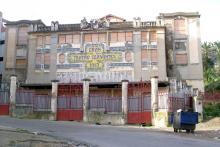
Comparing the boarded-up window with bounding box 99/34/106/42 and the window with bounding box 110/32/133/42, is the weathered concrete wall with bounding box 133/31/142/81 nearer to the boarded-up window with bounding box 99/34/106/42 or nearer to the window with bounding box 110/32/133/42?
the window with bounding box 110/32/133/42

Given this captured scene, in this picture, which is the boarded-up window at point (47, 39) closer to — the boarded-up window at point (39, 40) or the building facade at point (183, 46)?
the boarded-up window at point (39, 40)

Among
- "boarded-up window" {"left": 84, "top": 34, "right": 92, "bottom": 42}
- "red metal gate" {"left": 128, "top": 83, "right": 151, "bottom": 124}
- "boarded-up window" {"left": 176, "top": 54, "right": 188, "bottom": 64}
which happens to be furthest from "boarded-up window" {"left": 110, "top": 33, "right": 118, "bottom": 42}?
"red metal gate" {"left": 128, "top": 83, "right": 151, "bottom": 124}

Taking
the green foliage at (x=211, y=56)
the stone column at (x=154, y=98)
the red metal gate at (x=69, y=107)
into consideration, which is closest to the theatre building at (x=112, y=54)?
the red metal gate at (x=69, y=107)

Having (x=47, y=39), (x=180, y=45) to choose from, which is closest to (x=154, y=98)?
(x=180, y=45)

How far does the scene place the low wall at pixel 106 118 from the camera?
31.9 metres

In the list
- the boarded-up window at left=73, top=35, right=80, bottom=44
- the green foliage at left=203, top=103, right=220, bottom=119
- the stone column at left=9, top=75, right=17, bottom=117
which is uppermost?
the boarded-up window at left=73, top=35, right=80, bottom=44

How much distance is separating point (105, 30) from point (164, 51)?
22.3ft

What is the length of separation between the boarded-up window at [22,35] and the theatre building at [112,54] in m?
2.44

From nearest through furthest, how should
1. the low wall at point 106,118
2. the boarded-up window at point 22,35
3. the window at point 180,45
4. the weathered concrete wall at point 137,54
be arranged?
the low wall at point 106,118, the weathered concrete wall at point 137,54, the window at point 180,45, the boarded-up window at point 22,35

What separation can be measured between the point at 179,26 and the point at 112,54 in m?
8.41

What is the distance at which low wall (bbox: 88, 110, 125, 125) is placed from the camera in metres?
31.9

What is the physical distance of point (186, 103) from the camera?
31531mm

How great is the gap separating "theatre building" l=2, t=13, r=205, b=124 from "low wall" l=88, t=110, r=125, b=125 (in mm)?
5857

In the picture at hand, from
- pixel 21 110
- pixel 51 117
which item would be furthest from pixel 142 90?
pixel 21 110
